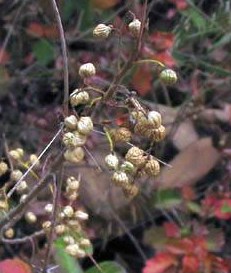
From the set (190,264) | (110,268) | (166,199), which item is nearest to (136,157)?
(110,268)

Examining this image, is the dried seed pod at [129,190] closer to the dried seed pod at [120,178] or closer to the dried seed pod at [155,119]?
the dried seed pod at [120,178]

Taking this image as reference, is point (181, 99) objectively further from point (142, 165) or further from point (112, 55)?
point (142, 165)

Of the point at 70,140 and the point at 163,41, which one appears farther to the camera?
the point at 163,41

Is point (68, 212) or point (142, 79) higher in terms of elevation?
point (68, 212)

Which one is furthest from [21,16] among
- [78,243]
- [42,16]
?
[78,243]

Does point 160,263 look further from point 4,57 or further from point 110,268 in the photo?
point 4,57

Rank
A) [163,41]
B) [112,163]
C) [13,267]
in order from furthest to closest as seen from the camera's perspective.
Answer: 1. [163,41]
2. [13,267]
3. [112,163]

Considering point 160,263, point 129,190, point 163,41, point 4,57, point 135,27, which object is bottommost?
point 160,263
